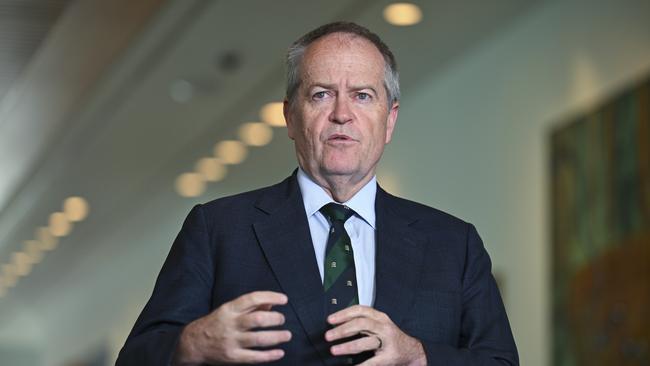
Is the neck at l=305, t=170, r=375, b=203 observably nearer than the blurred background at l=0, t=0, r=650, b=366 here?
Yes

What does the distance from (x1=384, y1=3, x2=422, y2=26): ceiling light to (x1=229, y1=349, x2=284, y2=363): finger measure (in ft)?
23.1

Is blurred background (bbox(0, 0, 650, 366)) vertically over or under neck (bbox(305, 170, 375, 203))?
over

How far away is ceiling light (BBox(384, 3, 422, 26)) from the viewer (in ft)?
30.2

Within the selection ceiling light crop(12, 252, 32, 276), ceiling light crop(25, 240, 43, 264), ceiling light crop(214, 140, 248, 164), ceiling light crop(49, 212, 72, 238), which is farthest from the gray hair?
ceiling light crop(12, 252, 32, 276)

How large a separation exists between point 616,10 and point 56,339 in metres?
15.2

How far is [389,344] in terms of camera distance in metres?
Answer: 2.32

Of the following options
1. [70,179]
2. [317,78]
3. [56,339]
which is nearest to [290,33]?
[70,179]

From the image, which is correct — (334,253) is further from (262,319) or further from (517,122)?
(517,122)

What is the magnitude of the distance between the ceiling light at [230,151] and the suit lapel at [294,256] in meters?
10.3

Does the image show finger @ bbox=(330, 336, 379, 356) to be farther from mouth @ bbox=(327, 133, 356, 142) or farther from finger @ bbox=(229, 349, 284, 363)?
mouth @ bbox=(327, 133, 356, 142)

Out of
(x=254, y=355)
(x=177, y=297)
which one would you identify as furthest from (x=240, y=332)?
(x=177, y=297)

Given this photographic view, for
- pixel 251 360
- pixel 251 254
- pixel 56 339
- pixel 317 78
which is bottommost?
pixel 251 360

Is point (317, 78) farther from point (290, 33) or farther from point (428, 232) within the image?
point (290, 33)

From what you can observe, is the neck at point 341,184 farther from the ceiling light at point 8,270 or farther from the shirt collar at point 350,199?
the ceiling light at point 8,270
